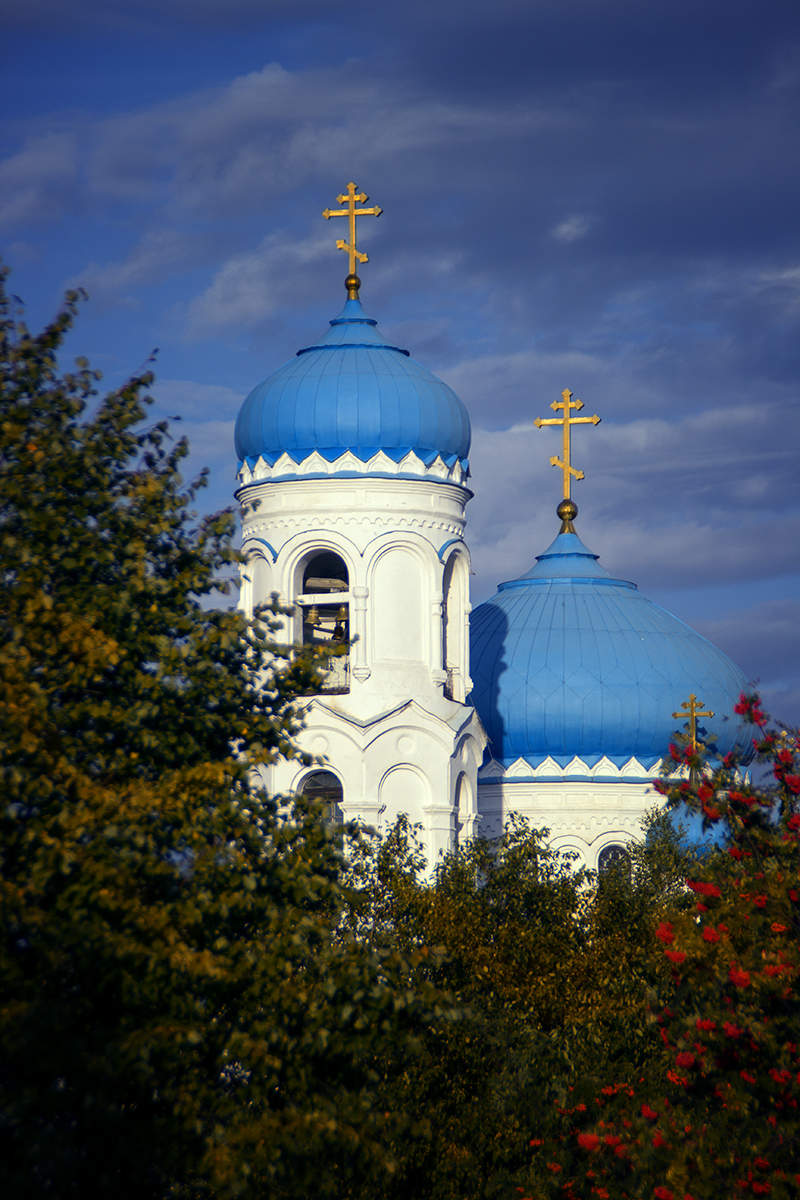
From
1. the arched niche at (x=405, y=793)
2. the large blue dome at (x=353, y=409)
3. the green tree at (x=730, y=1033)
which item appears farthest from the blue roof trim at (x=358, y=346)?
the green tree at (x=730, y=1033)

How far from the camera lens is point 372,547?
28.0 m

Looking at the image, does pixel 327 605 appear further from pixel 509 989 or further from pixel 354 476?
pixel 509 989

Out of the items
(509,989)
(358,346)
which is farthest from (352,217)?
(509,989)

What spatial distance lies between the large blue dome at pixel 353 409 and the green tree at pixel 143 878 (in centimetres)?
1593

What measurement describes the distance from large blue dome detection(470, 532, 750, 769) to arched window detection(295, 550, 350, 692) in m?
4.91

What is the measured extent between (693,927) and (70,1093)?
6691 millimetres

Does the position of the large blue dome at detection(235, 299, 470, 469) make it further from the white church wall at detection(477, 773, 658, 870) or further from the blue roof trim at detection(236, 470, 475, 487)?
the white church wall at detection(477, 773, 658, 870)

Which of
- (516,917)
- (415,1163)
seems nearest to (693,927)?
(415,1163)

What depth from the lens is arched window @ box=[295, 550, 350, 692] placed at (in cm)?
2828

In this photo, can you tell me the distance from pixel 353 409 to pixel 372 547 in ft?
6.75

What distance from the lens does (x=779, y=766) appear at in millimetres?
14719

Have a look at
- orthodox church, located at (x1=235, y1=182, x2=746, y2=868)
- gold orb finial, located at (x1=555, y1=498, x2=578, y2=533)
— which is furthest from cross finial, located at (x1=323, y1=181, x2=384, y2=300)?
gold orb finial, located at (x1=555, y1=498, x2=578, y2=533)

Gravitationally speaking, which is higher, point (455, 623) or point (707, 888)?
point (455, 623)

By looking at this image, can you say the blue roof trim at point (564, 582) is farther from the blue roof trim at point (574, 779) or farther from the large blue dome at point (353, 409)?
the large blue dome at point (353, 409)
